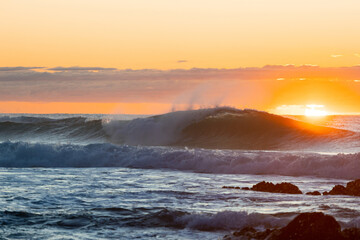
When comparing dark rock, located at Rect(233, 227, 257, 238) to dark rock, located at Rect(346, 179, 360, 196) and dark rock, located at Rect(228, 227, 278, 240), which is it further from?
dark rock, located at Rect(346, 179, 360, 196)

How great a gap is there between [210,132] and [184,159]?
1443 centimetres

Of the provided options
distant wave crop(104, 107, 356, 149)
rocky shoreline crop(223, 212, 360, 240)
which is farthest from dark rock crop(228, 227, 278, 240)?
distant wave crop(104, 107, 356, 149)

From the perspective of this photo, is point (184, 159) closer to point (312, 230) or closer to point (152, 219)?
point (152, 219)

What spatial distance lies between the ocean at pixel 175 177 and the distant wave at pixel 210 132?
7cm

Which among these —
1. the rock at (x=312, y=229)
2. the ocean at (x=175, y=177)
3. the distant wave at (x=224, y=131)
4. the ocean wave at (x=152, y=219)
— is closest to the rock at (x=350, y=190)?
the ocean at (x=175, y=177)

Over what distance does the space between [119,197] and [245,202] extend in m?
3.26

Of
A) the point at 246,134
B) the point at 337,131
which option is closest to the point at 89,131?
the point at 246,134

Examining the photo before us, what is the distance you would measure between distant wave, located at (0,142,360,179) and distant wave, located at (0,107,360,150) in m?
8.81

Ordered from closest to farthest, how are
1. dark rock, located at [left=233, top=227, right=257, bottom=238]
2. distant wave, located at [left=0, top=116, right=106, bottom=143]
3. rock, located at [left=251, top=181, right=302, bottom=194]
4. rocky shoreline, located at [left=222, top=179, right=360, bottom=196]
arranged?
dark rock, located at [left=233, top=227, right=257, bottom=238] < rocky shoreline, located at [left=222, top=179, right=360, bottom=196] < rock, located at [left=251, top=181, right=302, bottom=194] < distant wave, located at [left=0, top=116, right=106, bottom=143]

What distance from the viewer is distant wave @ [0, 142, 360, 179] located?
21.5m

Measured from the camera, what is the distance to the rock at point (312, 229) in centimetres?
824

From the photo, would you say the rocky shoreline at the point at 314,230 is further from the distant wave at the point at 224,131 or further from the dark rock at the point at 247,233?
the distant wave at the point at 224,131

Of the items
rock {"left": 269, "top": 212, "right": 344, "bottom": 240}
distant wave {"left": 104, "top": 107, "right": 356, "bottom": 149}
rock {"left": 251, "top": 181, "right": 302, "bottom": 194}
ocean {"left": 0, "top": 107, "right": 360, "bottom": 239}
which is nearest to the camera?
rock {"left": 269, "top": 212, "right": 344, "bottom": 240}

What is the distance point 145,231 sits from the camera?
34.2 feet
